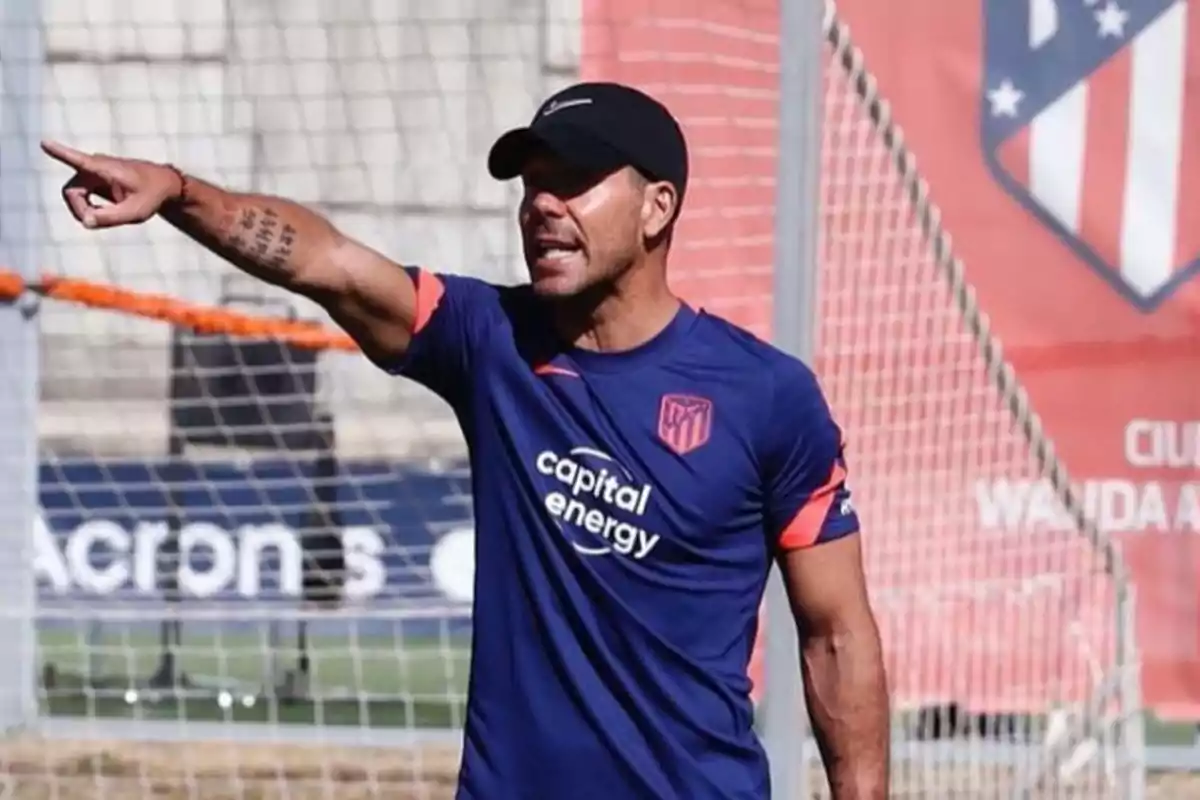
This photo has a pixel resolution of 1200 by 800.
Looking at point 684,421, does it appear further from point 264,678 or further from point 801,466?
point 264,678

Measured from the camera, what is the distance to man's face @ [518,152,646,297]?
3619mm

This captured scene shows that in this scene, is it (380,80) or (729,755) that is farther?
(380,80)

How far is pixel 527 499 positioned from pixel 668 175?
493 mm

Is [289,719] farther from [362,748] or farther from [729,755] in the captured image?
[729,755]

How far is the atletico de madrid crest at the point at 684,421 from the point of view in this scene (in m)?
3.63

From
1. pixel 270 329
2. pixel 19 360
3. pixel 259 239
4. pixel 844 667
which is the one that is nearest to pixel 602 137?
pixel 259 239

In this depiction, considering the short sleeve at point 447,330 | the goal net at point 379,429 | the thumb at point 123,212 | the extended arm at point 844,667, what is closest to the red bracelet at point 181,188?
the thumb at point 123,212

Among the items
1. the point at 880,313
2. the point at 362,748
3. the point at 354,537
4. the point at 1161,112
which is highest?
the point at 1161,112

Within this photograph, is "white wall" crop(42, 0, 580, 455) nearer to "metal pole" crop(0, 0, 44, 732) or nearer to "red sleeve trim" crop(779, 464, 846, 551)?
"metal pole" crop(0, 0, 44, 732)

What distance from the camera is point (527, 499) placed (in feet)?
12.0

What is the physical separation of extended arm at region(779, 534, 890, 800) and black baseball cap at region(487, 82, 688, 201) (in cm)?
58

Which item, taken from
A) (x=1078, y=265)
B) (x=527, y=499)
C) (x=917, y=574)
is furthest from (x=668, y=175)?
(x=1078, y=265)

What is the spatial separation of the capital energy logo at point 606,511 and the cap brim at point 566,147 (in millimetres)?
390

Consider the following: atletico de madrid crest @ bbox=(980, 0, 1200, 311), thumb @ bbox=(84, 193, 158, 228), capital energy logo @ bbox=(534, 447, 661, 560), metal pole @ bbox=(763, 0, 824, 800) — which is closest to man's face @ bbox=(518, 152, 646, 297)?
capital energy logo @ bbox=(534, 447, 661, 560)
